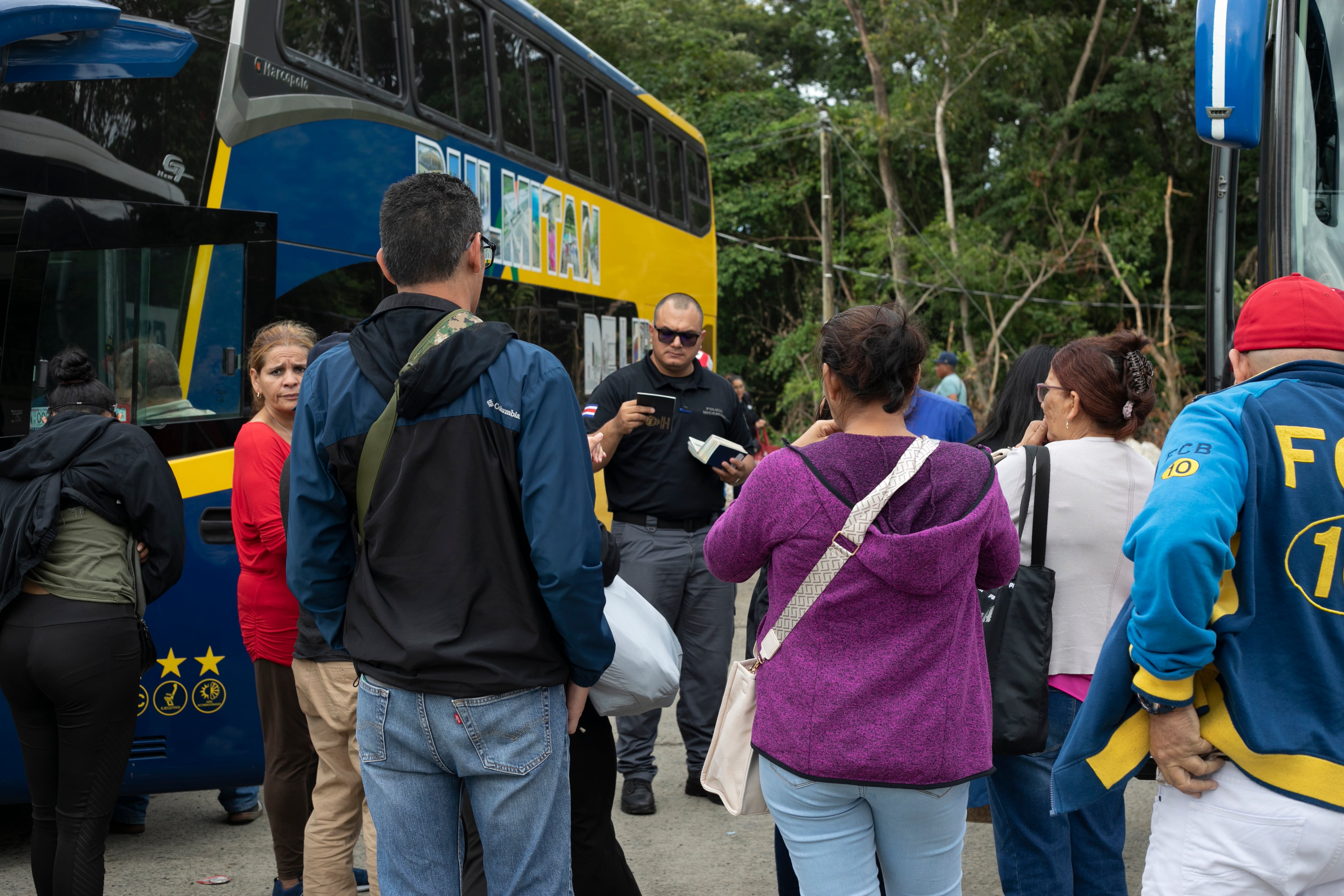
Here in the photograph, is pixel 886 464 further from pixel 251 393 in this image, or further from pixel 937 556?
pixel 251 393

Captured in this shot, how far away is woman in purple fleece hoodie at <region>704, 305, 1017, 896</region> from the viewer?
2391 millimetres

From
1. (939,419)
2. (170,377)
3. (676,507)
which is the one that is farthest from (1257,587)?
(170,377)

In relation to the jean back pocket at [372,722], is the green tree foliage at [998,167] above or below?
above

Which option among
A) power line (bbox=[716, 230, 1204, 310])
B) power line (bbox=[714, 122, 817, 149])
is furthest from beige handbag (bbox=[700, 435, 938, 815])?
power line (bbox=[714, 122, 817, 149])

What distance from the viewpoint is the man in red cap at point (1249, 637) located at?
206 cm

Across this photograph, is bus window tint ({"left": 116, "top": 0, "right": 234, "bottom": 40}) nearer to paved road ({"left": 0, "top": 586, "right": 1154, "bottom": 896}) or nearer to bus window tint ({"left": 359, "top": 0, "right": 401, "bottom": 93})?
bus window tint ({"left": 359, "top": 0, "right": 401, "bottom": 93})

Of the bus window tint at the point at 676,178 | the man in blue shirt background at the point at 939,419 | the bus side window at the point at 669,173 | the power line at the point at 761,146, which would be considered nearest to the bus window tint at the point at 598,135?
the bus side window at the point at 669,173

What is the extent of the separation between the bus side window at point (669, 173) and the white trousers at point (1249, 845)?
32.5 feet

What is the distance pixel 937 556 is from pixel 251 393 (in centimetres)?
352

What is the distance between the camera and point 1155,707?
7.20 feet

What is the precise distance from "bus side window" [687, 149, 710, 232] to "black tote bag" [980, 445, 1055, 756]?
9.87 meters

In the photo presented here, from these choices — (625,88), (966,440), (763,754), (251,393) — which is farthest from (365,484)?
(625,88)

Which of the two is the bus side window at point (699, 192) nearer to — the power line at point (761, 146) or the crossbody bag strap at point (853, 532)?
the crossbody bag strap at point (853, 532)

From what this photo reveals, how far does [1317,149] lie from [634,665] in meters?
2.90
